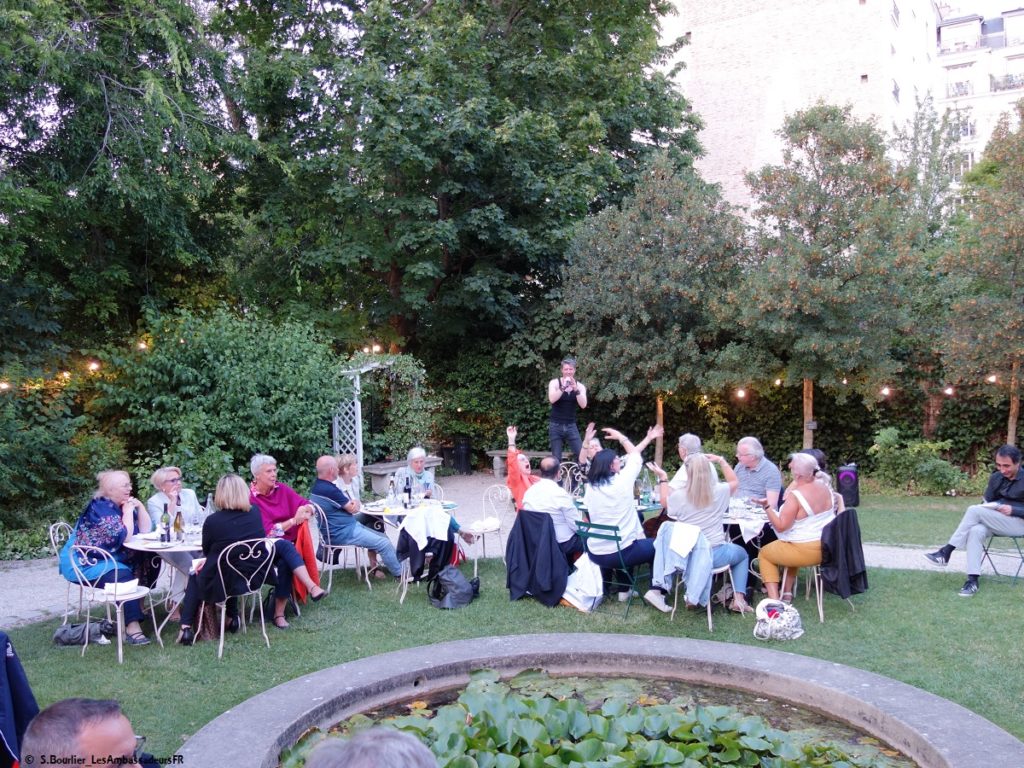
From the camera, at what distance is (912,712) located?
4207 mm

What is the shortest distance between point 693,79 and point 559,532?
81.0ft

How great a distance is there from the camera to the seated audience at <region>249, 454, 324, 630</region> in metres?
6.25

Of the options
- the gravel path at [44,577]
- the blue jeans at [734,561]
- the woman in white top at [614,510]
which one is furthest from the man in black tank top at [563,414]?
the blue jeans at [734,561]

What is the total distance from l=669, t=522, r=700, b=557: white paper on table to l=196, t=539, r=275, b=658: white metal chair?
2.95m

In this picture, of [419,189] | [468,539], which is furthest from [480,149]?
[468,539]

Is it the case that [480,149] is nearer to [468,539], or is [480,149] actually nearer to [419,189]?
[419,189]

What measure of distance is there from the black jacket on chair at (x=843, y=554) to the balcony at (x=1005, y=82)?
52.5 m

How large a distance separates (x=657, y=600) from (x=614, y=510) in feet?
2.56

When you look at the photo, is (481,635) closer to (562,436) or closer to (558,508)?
(558,508)

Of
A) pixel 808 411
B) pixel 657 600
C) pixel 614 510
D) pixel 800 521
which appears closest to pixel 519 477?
pixel 614 510

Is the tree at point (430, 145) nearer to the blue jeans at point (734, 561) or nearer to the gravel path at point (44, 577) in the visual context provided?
the gravel path at point (44, 577)

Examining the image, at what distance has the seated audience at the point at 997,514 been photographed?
6.92 metres

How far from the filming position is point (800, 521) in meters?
6.31

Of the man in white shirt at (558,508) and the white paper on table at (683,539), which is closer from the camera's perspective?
the white paper on table at (683,539)
